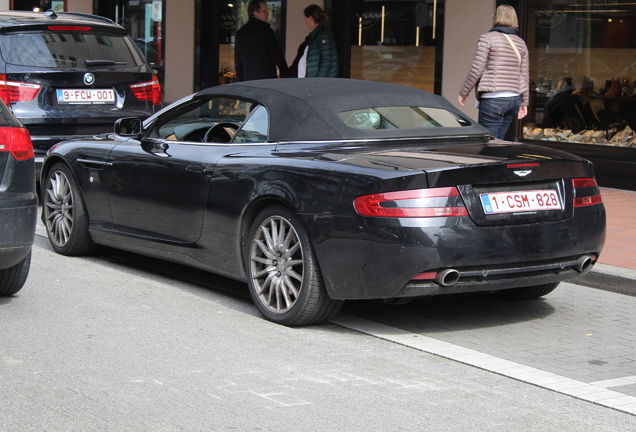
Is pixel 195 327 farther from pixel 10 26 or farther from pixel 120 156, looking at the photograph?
pixel 10 26

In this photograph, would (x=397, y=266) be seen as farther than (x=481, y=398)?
Yes

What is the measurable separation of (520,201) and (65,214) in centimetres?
376

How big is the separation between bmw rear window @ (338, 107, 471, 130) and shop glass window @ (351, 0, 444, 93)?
730 centimetres

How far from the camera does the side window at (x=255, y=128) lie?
625 centimetres

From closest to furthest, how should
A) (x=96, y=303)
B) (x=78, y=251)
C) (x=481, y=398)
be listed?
(x=481, y=398) < (x=96, y=303) < (x=78, y=251)

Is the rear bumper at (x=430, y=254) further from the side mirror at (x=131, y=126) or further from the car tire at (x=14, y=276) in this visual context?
the side mirror at (x=131, y=126)

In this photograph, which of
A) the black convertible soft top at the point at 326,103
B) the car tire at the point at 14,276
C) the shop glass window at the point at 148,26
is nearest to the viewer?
the black convertible soft top at the point at 326,103

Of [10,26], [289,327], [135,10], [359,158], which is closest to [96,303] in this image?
[289,327]

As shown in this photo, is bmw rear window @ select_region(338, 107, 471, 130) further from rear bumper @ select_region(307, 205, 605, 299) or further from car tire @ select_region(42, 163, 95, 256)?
car tire @ select_region(42, 163, 95, 256)

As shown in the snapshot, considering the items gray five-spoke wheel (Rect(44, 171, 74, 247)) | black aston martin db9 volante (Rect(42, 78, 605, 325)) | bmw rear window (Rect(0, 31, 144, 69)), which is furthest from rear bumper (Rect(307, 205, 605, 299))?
bmw rear window (Rect(0, 31, 144, 69))

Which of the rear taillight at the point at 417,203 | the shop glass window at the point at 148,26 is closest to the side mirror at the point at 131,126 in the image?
the rear taillight at the point at 417,203

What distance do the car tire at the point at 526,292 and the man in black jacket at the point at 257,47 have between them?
673 centimetres

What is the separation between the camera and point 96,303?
624 centimetres

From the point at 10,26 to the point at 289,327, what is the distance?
5.55 metres
